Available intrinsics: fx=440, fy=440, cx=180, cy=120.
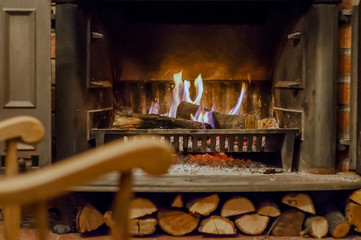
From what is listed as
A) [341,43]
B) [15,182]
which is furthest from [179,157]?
[15,182]

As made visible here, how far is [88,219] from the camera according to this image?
2.11 meters

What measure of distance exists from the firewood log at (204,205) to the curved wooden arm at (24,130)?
48.5 inches

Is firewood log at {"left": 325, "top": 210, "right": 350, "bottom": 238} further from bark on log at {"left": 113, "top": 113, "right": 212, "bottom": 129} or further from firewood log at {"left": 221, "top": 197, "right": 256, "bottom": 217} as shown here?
bark on log at {"left": 113, "top": 113, "right": 212, "bottom": 129}

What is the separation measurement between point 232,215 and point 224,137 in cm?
39

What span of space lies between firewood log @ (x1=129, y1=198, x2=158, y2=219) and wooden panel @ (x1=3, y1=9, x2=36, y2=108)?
0.67 metres

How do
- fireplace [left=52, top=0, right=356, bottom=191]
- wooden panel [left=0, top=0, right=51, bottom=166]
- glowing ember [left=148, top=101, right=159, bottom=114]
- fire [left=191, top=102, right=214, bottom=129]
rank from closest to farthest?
wooden panel [left=0, top=0, right=51, bottom=166] < fireplace [left=52, top=0, right=356, bottom=191] < fire [left=191, top=102, right=214, bottom=129] < glowing ember [left=148, top=101, right=159, bottom=114]

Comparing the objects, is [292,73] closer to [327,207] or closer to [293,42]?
[293,42]

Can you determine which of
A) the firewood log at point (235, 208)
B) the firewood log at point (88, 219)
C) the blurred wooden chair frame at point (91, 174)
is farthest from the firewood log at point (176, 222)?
the blurred wooden chair frame at point (91, 174)

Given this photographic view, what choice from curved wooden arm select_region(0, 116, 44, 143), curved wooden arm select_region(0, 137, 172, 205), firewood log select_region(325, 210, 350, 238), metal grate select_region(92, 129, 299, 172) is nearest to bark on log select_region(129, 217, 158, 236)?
metal grate select_region(92, 129, 299, 172)

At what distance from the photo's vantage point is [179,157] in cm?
255

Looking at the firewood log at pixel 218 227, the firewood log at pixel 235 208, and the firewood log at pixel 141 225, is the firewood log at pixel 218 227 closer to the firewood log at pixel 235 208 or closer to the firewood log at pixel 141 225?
the firewood log at pixel 235 208

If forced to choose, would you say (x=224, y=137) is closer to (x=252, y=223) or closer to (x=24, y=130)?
(x=252, y=223)

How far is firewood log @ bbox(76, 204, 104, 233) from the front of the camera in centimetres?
210

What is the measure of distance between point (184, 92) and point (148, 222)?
3.16 feet
